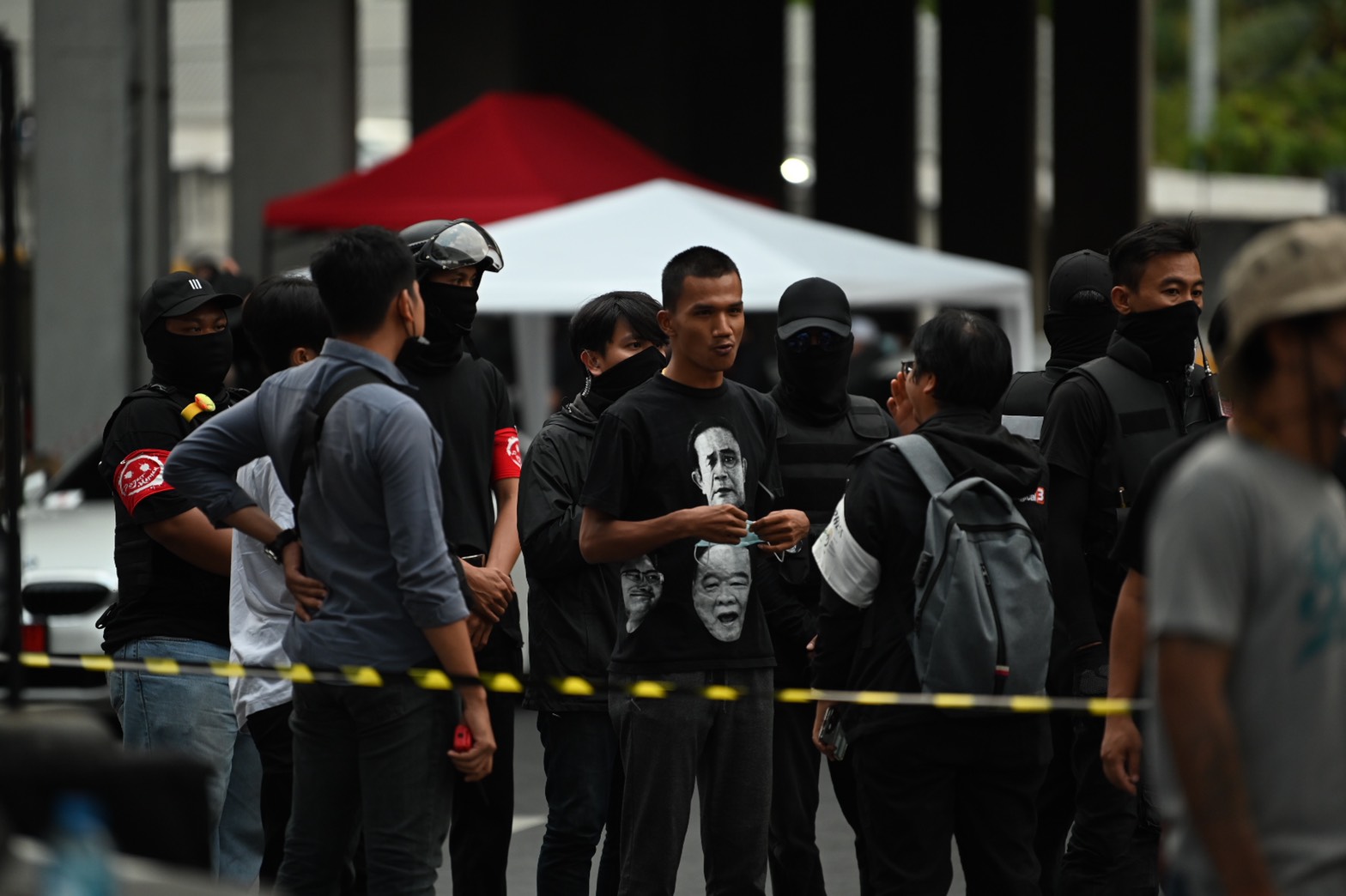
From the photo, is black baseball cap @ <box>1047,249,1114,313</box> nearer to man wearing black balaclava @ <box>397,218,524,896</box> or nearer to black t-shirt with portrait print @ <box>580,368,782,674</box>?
black t-shirt with portrait print @ <box>580,368,782,674</box>

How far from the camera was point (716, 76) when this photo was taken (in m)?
25.2

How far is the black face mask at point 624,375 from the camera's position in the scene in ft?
19.7

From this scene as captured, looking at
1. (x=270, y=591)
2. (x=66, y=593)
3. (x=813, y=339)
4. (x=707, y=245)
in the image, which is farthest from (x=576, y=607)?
(x=707, y=245)

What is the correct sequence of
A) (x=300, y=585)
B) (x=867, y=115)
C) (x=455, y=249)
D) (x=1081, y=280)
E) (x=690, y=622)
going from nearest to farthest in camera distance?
(x=300, y=585)
(x=690, y=622)
(x=455, y=249)
(x=1081, y=280)
(x=867, y=115)

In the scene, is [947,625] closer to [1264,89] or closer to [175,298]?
[175,298]

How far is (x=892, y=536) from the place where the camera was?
16.1 feet

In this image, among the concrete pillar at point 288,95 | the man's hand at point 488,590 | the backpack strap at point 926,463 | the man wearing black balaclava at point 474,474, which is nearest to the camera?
the backpack strap at point 926,463

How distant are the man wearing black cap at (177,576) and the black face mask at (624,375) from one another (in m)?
1.14

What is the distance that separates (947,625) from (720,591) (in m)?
0.66

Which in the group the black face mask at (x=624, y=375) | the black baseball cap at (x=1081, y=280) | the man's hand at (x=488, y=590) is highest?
the black baseball cap at (x=1081, y=280)

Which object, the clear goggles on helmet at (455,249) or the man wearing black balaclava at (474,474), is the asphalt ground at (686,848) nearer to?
the man wearing black balaclava at (474,474)

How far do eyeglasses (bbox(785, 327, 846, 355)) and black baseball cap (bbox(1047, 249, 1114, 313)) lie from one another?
0.81 metres

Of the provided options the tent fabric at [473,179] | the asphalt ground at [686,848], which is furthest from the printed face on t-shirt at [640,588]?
the tent fabric at [473,179]

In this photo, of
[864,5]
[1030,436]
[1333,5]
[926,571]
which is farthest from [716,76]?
[1333,5]
